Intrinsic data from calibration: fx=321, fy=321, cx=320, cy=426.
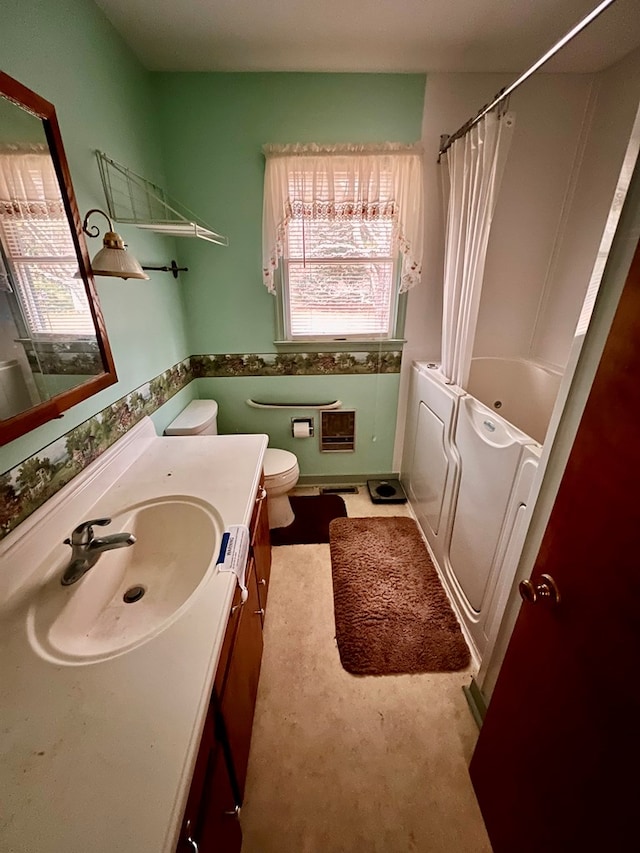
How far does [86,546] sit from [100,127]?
1541 mm

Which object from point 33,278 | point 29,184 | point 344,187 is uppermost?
point 344,187

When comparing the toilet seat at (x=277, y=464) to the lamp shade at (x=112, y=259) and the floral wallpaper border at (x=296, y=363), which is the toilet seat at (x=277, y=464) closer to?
the floral wallpaper border at (x=296, y=363)

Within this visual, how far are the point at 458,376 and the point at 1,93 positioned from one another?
1.89 meters

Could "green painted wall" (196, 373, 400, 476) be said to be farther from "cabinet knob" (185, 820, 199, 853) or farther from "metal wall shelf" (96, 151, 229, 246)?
"cabinet knob" (185, 820, 199, 853)

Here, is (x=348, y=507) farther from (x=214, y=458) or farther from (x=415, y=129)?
(x=415, y=129)

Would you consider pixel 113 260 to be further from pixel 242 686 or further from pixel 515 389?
pixel 515 389

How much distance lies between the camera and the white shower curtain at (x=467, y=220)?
57.0 inches

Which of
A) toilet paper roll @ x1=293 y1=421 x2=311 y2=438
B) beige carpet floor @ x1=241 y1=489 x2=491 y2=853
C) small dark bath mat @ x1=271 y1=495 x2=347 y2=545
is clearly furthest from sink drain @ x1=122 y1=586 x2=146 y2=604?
toilet paper roll @ x1=293 y1=421 x2=311 y2=438

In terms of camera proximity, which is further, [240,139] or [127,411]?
[240,139]

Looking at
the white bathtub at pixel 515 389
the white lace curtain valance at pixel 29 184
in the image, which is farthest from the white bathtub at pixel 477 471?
the white lace curtain valance at pixel 29 184

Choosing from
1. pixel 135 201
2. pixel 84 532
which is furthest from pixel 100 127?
pixel 84 532

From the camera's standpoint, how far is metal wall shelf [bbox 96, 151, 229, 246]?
1.28 meters

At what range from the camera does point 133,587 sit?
948 millimetres

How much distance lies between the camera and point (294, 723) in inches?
46.7
